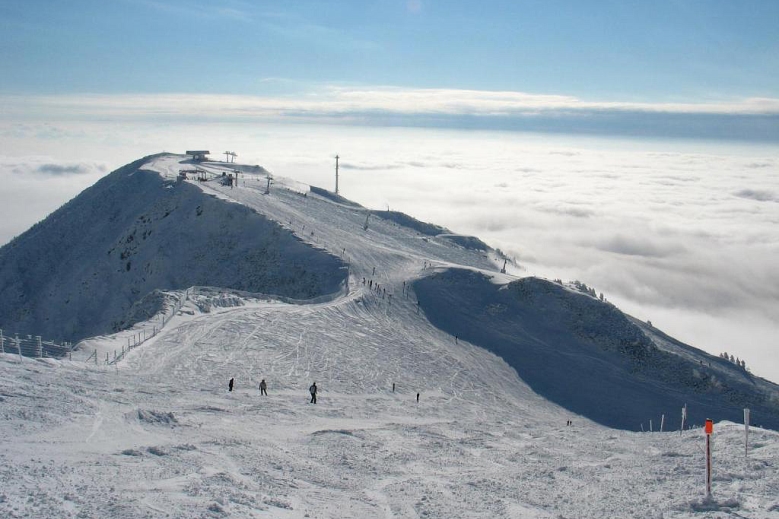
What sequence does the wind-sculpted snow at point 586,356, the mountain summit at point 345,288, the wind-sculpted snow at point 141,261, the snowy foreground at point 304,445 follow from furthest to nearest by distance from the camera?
the wind-sculpted snow at point 141,261, the mountain summit at point 345,288, the wind-sculpted snow at point 586,356, the snowy foreground at point 304,445

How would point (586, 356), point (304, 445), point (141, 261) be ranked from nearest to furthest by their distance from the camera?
point (304, 445) → point (586, 356) → point (141, 261)

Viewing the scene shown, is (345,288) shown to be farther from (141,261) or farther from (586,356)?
(141,261)

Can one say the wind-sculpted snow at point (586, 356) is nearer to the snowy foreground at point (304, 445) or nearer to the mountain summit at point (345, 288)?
the mountain summit at point (345, 288)

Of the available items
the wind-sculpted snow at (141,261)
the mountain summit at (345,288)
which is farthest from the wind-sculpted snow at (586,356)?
the wind-sculpted snow at (141,261)

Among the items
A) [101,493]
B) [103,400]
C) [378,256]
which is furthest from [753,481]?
[378,256]

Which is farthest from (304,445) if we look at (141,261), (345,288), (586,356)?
(141,261)
